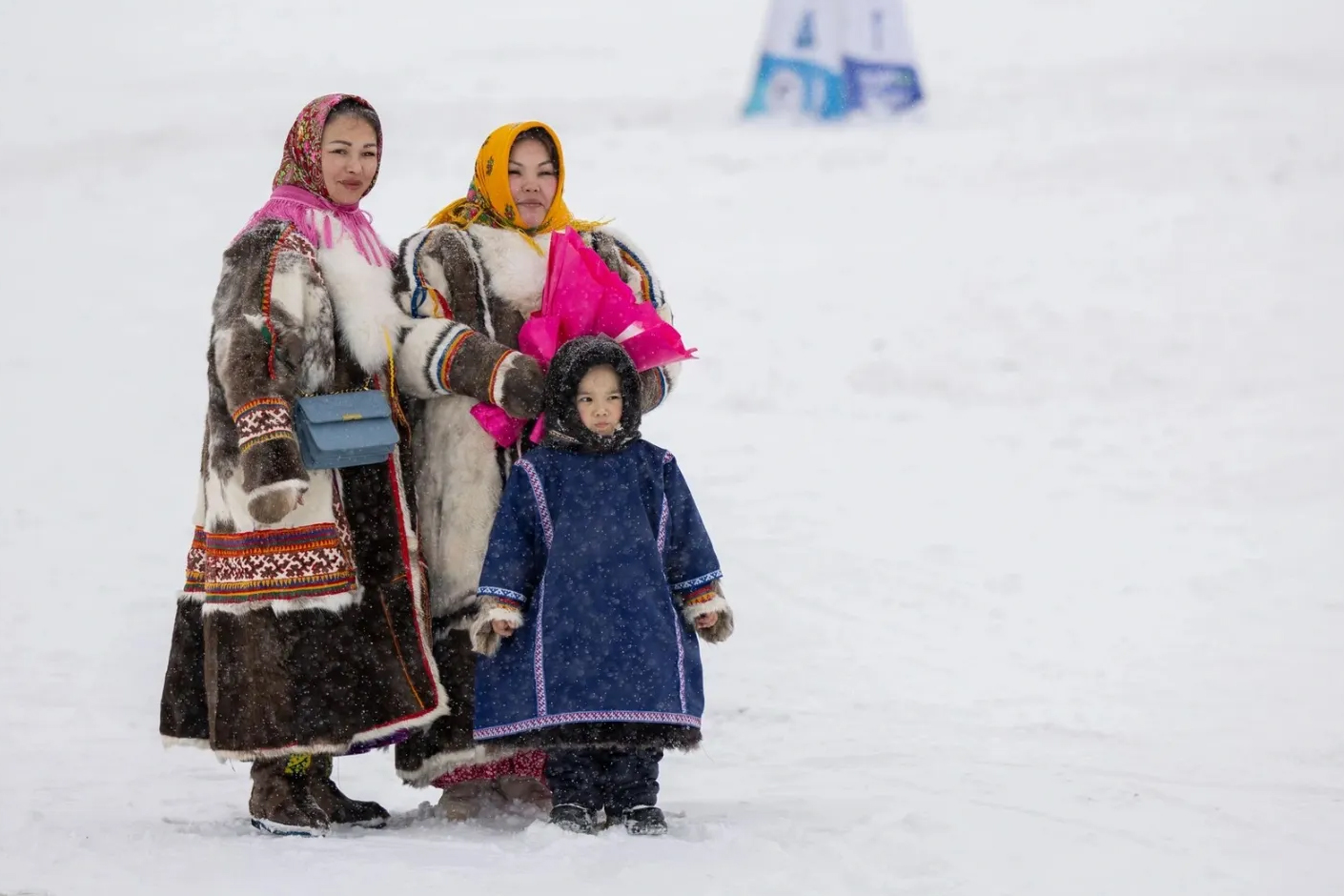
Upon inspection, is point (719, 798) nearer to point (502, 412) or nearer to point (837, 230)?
point (502, 412)

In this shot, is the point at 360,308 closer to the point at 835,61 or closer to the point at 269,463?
the point at 269,463

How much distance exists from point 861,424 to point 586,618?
6.01 meters

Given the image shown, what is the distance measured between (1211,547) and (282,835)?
5.04 m

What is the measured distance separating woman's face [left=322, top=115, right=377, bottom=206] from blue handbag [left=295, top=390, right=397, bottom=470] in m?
0.54

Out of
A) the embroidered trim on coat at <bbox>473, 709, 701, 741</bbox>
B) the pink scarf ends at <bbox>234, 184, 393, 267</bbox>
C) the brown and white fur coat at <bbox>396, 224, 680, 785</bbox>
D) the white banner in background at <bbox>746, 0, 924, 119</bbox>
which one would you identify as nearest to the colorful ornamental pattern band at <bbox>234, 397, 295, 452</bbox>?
the brown and white fur coat at <bbox>396, 224, 680, 785</bbox>

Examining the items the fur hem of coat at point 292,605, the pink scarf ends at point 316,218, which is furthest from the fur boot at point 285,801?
the pink scarf ends at point 316,218

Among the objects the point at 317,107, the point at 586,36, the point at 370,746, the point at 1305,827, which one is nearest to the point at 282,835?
the point at 370,746

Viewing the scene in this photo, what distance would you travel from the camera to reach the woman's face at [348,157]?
4.09 m

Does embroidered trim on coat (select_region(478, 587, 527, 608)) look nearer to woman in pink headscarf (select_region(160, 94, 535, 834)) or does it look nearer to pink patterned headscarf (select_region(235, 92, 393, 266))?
woman in pink headscarf (select_region(160, 94, 535, 834))

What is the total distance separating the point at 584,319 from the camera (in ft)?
13.4

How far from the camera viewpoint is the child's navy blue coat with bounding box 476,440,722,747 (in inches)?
Answer: 152

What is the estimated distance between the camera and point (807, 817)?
163 inches

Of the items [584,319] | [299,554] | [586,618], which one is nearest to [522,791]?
[586,618]

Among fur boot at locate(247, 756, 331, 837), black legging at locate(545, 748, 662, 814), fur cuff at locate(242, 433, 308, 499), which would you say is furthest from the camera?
fur boot at locate(247, 756, 331, 837)
